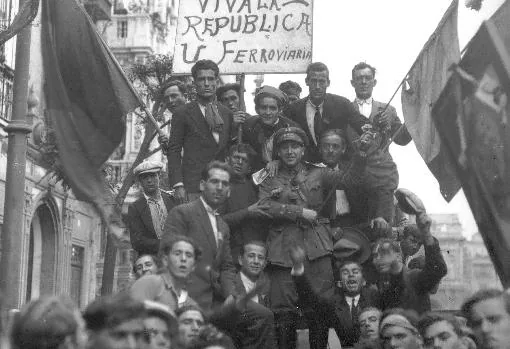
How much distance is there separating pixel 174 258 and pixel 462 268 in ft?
6.12

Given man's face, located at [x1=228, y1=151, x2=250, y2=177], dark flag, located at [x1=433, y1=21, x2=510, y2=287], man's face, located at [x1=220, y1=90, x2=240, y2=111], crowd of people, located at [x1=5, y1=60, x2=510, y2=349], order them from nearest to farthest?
dark flag, located at [x1=433, y1=21, x2=510, y2=287]
crowd of people, located at [x1=5, y1=60, x2=510, y2=349]
man's face, located at [x1=228, y1=151, x2=250, y2=177]
man's face, located at [x1=220, y1=90, x2=240, y2=111]

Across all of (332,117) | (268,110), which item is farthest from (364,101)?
(268,110)

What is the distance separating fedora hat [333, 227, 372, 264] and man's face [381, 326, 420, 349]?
152 cm

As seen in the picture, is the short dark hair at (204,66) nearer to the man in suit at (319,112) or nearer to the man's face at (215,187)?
the man in suit at (319,112)

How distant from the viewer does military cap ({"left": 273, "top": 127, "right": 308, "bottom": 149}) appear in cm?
905

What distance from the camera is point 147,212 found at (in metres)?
9.70

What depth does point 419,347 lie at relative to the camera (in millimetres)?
7434

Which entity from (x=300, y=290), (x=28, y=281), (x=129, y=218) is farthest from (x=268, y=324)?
(x=28, y=281)

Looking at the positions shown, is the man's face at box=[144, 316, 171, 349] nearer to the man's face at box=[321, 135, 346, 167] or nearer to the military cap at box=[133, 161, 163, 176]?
the man's face at box=[321, 135, 346, 167]

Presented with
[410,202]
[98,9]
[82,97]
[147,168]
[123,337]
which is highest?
[98,9]

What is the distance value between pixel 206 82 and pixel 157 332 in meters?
4.03

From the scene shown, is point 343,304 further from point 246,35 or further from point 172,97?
point 172,97

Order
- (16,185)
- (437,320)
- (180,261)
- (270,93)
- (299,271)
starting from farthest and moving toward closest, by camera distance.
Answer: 1. (16,185)
2. (270,93)
3. (299,271)
4. (180,261)
5. (437,320)

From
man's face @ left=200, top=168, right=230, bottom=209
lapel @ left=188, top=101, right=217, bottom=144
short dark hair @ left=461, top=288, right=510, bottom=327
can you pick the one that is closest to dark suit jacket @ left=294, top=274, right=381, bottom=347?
man's face @ left=200, top=168, right=230, bottom=209
